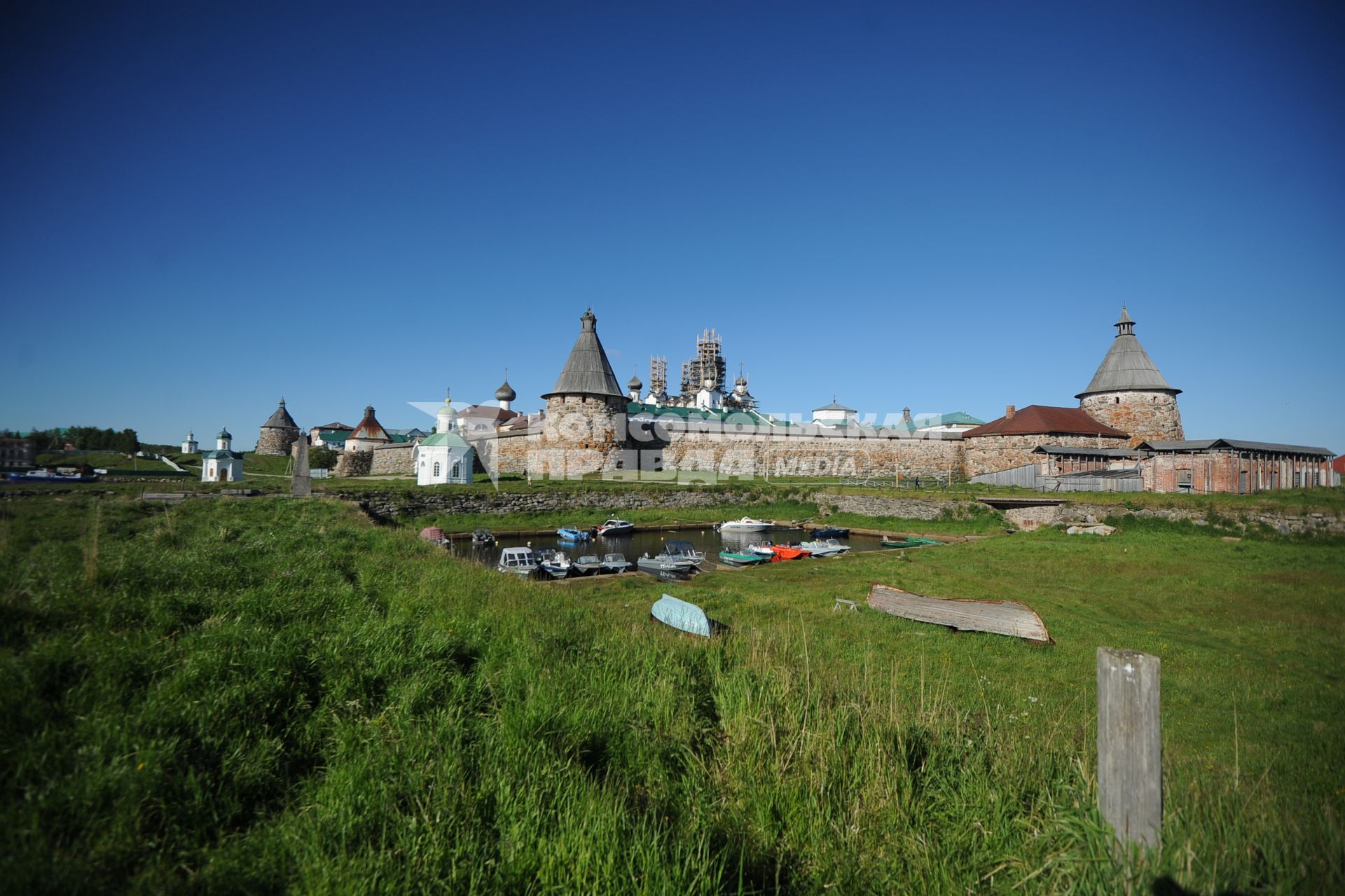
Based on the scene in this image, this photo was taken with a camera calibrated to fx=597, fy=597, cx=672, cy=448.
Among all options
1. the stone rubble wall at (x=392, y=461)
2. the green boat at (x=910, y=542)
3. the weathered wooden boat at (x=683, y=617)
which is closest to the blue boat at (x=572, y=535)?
the green boat at (x=910, y=542)

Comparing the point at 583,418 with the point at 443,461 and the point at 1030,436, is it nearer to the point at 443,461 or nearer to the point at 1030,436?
the point at 443,461

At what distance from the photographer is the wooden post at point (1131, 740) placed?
241 cm

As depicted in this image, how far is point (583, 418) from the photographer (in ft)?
136

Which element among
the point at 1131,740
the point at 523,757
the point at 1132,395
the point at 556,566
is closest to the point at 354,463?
the point at 556,566

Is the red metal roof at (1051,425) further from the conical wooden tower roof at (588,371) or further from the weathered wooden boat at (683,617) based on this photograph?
the weathered wooden boat at (683,617)

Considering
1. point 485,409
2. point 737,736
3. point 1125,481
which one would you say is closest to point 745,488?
point 1125,481

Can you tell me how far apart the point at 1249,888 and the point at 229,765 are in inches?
179

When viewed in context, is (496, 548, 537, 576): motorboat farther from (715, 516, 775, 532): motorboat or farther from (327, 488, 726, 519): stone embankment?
(715, 516, 775, 532): motorboat

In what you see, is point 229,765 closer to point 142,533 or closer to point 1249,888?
point 1249,888

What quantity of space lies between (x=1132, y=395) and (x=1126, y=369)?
1846mm

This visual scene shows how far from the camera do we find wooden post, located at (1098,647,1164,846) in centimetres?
241

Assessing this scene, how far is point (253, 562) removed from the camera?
278 inches

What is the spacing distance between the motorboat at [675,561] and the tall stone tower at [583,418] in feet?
70.1

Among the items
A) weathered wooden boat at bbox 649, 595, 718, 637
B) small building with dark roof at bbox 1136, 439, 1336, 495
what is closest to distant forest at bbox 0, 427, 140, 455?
weathered wooden boat at bbox 649, 595, 718, 637
